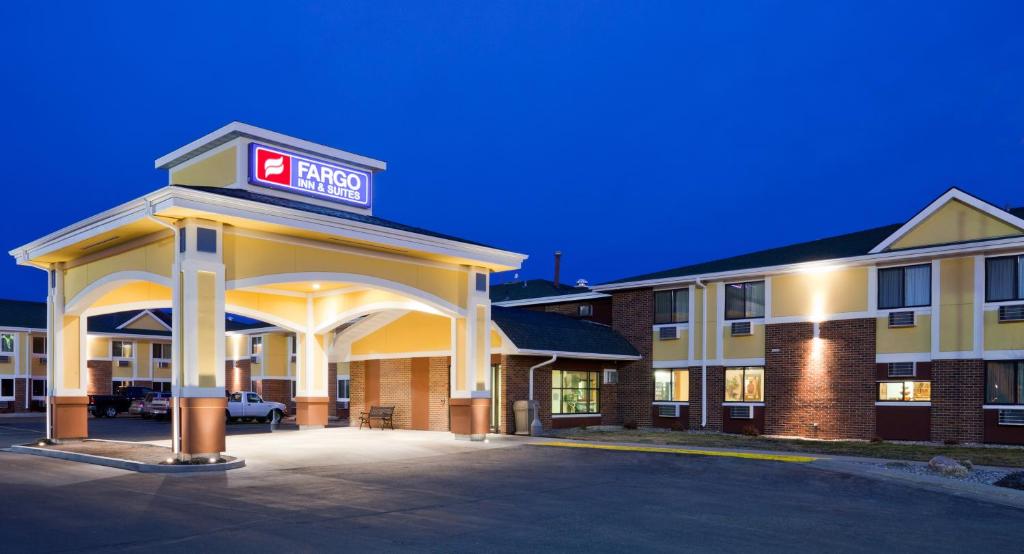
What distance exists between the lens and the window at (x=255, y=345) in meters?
47.1

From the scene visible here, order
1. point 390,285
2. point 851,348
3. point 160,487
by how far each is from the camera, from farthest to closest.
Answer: point 851,348 < point 390,285 < point 160,487

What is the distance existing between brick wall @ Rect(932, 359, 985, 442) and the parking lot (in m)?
8.17

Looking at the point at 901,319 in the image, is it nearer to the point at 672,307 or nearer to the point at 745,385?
the point at 745,385

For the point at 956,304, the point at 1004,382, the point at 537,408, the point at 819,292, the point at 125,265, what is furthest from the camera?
the point at 537,408

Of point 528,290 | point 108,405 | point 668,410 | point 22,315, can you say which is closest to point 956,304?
point 668,410

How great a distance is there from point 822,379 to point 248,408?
25429 millimetres

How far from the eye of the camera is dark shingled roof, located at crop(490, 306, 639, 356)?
26.1 m

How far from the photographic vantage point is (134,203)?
647 inches

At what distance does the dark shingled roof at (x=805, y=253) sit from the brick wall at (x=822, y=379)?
2256 millimetres

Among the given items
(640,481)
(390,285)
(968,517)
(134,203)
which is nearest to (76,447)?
(134,203)

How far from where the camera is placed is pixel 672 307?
29203 mm

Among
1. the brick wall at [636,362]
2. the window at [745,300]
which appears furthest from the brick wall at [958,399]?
the brick wall at [636,362]

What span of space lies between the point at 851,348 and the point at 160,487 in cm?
1967

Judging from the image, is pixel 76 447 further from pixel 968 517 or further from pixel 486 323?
pixel 968 517
